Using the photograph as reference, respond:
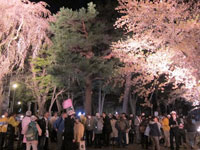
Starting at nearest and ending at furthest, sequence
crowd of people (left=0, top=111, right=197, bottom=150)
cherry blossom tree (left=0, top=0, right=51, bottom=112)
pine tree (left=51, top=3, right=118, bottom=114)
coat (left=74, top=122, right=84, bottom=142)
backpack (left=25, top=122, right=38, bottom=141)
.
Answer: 1. backpack (left=25, top=122, right=38, bottom=141)
2. coat (left=74, top=122, right=84, bottom=142)
3. crowd of people (left=0, top=111, right=197, bottom=150)
4. cherry blossom tree (left=0, top=0, right=51, bottom=112)
5. pine tree (left=51, top=3, right=118, bottom=114)

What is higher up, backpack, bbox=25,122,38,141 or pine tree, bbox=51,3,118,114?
pine tree, bbox=51,3,118,114

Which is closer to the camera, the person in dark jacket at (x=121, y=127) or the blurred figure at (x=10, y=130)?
the blurred figure at (x=10, y=130)

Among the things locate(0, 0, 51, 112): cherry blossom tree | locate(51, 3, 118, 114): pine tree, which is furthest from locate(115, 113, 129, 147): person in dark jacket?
locate(0, 0, 51, 112): cherry blossom tree

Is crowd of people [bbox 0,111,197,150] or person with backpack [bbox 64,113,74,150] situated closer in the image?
person with backpack [bbox 64,113,74,150]

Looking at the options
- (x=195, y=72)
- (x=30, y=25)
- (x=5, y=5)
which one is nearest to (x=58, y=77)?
(x=30, y=25)

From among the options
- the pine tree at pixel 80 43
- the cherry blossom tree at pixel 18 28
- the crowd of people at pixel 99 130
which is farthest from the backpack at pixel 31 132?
the pine tree at pixel 80 43

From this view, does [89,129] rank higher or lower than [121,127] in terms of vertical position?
lower

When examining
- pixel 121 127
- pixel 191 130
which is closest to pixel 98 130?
pixel 121 127

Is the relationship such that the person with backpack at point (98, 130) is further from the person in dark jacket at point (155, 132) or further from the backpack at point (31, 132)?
the backpack at point (31, 132)

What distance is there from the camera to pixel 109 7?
1956 cm

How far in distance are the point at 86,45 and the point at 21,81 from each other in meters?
13.6

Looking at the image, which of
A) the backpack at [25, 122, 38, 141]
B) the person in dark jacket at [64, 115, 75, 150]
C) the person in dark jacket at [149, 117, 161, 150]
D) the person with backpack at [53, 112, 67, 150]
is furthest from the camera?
the person in dark jacket at [149, 117, 161, 150]

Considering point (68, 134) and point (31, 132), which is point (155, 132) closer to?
point (68, 134)

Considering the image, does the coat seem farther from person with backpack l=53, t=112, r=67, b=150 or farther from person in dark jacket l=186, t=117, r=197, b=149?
person in dark jacket l=186, t=117, r=197, b=149
